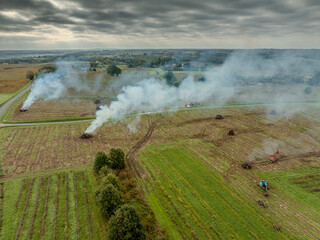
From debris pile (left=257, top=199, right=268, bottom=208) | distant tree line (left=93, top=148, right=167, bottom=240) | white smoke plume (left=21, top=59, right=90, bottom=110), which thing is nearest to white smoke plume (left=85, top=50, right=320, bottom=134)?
distant tree line (left=93, top=148, right=167, bottom=240)

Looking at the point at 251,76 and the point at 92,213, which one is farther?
the point at 251,76

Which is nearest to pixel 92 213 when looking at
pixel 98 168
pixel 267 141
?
pixel 98 168

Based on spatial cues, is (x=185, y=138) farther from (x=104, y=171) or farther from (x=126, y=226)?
(x=126, y=226)

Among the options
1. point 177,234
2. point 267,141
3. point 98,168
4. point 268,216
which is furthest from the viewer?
point 267,141

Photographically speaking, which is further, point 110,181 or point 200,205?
point 200,205

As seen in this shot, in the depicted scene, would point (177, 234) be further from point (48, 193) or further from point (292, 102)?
point (292, 102)

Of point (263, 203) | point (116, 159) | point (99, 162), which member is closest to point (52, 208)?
point (99, 162)

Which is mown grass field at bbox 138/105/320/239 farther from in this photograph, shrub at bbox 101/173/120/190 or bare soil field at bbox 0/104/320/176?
shrub at bbox 101/173/120/190
